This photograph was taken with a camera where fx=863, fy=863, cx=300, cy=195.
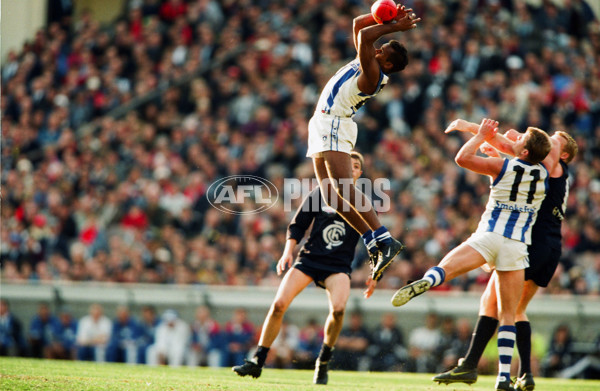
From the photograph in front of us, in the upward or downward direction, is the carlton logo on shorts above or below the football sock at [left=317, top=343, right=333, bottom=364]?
above

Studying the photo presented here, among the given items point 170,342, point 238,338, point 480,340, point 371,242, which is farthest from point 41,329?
point 480,340

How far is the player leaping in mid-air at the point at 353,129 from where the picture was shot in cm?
709

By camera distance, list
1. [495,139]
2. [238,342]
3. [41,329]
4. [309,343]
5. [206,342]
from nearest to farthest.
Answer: [495,139] < [309,343] < [238,342] < [206,342] < [41,329]

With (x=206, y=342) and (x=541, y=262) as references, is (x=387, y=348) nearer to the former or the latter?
(x=206, y=342)

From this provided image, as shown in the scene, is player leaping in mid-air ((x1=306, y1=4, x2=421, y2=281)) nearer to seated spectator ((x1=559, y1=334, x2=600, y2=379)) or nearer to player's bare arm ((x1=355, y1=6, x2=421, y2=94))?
player's bare arm ((x1=355, y1=6, x2=421, y2=94))

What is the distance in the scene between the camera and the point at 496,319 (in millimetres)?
7395

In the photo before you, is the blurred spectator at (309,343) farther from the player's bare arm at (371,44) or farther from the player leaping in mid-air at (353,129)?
the player's bare arm at (371,44)

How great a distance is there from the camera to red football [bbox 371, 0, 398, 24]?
23.1 feet

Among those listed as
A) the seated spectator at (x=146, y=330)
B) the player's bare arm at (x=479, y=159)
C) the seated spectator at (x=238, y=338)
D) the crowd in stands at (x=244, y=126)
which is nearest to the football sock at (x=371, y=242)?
the player's bare arm at (x=479, y=159)

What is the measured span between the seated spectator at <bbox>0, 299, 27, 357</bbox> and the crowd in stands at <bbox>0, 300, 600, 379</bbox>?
0.02 m

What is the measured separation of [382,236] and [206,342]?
6399 mm

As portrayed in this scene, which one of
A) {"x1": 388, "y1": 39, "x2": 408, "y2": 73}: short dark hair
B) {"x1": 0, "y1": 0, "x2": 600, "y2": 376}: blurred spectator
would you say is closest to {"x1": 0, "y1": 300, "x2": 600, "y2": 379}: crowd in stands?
{"x1": 0, "y1": 0, "x2": 600, "y2": 376}: blurred spectator

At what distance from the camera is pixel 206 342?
12.9 metres

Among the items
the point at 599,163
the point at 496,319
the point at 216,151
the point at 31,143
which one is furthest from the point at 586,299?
the point at 31,143
